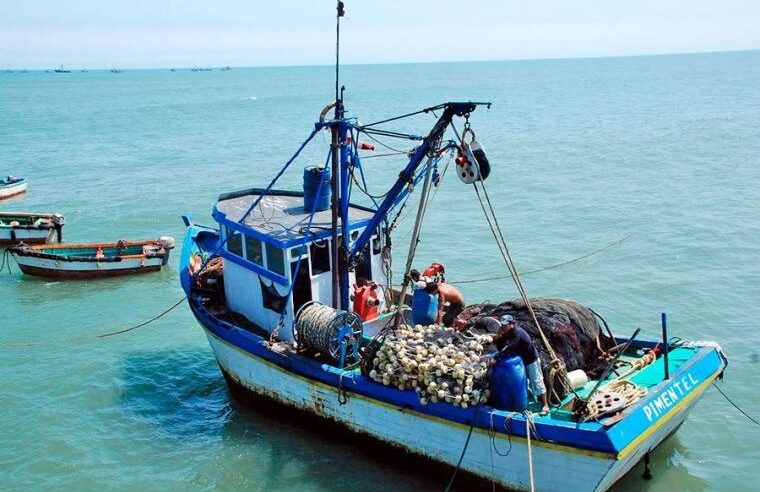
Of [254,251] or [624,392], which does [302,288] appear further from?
[624,392]

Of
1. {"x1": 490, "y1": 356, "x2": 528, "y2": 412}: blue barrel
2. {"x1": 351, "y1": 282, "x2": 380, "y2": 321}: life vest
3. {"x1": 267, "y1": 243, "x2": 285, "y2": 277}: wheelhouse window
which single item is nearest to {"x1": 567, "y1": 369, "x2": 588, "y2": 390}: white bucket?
{"x1": 490, "y1": 356, "x2": 528, "y2": 412}: blue barrel

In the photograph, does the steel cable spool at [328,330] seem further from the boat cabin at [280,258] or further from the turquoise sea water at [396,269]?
the turquoise sea water at [396,269]

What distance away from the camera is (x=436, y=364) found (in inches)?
365

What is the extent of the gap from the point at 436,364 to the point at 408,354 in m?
0.53

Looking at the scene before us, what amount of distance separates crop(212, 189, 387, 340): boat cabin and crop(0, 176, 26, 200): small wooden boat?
23.2 meters

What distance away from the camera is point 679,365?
985 centimetres

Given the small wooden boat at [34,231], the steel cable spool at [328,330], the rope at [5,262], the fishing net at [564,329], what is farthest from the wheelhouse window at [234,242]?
the small wooden boat at [34,231]

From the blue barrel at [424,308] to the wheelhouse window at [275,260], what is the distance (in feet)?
7.15

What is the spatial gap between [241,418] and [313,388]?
226cm

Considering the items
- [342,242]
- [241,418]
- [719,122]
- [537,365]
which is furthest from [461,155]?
[719,122]

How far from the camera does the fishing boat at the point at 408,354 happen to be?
28.3ft

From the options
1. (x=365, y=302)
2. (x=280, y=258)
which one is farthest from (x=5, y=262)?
(x=365, y=302)

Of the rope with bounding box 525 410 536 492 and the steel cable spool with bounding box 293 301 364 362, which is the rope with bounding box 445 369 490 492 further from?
the steel cable spool with bounding box 293 301 364 362

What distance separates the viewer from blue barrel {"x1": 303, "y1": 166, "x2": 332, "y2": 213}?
12.1 metres
